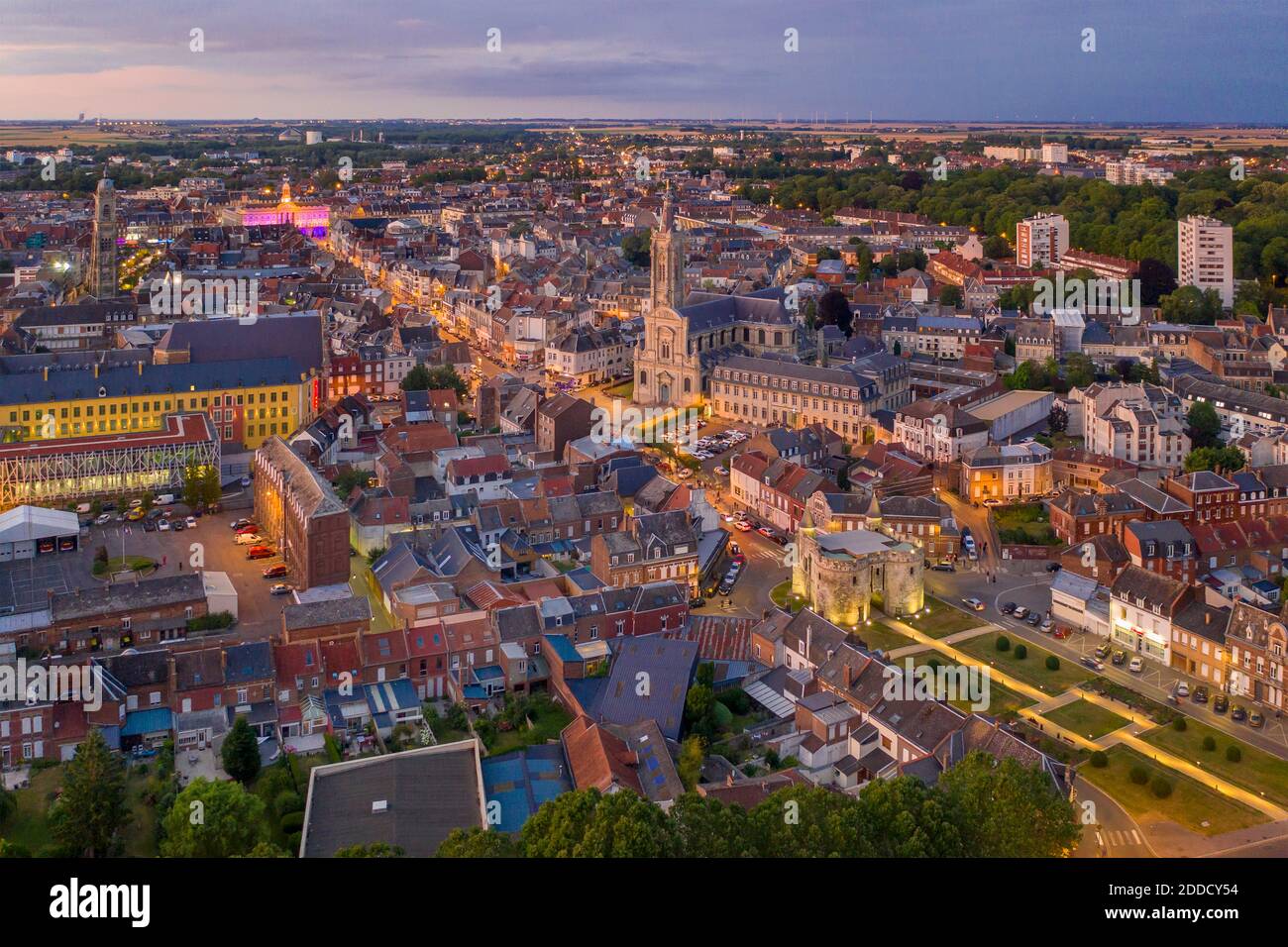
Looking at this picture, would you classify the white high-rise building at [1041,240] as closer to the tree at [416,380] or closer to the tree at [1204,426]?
the tree at [1204,426]

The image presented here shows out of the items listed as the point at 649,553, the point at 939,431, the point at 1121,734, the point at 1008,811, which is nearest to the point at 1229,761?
the point at 1121,734

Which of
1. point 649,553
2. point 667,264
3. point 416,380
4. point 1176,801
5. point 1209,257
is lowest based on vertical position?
point 1176,801

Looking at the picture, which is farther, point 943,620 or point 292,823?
point 943,620

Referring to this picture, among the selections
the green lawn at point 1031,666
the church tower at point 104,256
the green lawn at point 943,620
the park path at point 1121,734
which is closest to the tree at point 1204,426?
the green lawn at point 943,620

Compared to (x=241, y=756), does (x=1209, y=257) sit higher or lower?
higher

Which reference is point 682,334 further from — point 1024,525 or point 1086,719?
point 1086,719

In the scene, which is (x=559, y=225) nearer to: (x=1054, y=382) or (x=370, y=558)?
(x=1054, y=382)

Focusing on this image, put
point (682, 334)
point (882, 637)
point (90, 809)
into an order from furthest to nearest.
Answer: point (682, 334), point (882, 637), point (90, 809)

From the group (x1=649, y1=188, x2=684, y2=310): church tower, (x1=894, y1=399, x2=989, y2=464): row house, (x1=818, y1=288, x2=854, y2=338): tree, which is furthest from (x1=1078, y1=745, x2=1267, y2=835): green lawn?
(x1=818, y1=288, x2=854, y2=338): tree

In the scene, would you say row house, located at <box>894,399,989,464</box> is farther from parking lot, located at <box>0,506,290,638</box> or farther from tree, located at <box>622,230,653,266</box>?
tree, located at <box>622,230,653,266</box>
